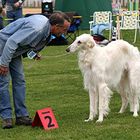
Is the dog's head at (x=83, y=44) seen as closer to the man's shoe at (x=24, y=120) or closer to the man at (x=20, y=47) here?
the man at (x=20, y=47)

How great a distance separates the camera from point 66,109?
7.52 metres

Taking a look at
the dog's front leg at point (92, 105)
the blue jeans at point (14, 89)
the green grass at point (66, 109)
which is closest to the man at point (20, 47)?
the blue jeans at point (14, 89)

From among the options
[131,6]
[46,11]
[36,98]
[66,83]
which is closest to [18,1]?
[46,11]

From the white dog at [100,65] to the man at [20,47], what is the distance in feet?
1.91

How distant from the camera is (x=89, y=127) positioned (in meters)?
6.31

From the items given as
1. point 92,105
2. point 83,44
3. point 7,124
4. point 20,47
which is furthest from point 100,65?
point 7,124

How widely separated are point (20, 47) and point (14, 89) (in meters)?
0.67

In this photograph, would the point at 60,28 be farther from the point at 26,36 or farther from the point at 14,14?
the point at 14,14

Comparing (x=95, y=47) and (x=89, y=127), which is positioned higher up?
(x=95, y=47)

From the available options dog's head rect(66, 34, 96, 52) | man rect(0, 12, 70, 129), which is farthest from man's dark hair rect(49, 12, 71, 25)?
dog's head rect(66, 34, 96, 52)

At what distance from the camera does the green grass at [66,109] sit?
5930 millimetres

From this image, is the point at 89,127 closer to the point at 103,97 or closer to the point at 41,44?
the point at 103,97

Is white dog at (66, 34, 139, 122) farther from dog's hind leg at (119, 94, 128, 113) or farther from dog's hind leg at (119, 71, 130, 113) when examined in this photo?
dog's hind leg at (119, 94, 128, 113)

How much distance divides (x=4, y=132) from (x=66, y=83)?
12.7 feet
